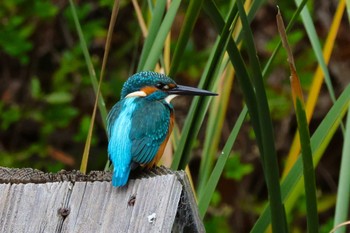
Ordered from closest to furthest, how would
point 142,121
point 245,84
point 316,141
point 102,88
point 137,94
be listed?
point 245,84
point 316,141
point 142,121
point 137,94
point 102,88

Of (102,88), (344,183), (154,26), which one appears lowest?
(344,183)

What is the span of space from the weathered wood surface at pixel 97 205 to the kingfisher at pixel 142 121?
113 millimetres

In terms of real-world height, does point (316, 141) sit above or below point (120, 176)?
above

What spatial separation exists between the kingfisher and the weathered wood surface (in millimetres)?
113

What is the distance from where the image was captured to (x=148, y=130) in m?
2.55

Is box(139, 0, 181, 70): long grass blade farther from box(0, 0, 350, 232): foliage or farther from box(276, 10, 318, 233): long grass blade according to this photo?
box(0, 0, 350, 232): foliage

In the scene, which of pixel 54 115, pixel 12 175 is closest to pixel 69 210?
pixel 12 175

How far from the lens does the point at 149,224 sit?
1.90 meters

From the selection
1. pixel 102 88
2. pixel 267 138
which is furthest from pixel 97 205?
pixel 102 88

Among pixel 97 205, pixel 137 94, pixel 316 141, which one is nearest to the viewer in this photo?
pixel 97 205

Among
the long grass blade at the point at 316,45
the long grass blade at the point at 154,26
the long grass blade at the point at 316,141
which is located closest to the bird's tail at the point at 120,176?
the long grass blade at the point at 316,141

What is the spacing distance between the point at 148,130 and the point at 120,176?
53 centimetres

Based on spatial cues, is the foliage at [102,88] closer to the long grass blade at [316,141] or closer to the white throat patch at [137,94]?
the white throat patch at [137,94]

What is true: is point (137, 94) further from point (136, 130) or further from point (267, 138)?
point (267, 138)
